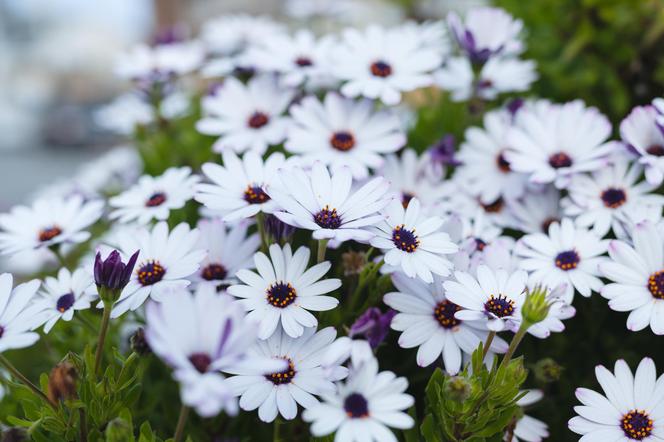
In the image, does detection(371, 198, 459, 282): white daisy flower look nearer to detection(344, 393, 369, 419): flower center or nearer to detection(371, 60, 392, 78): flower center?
detection(344, 393, 369, 419): flower center

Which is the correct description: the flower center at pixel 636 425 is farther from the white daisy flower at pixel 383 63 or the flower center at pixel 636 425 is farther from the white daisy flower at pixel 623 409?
the white daisy flower at pixel 383 63

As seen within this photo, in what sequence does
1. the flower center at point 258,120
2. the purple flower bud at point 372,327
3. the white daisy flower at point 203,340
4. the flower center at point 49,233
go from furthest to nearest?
the flower center at point 258,120 → the flower center at point 49,233 → the purple flower bud at point 372,327 → the white daisy flower at point 203,340

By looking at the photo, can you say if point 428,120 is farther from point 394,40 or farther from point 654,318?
point 654,318

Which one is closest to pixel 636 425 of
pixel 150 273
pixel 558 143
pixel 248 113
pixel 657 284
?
pixel 657 284

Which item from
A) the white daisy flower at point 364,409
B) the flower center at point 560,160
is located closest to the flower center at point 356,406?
the white daisy flower at point 364,409

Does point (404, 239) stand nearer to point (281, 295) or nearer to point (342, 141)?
point (281, 295)

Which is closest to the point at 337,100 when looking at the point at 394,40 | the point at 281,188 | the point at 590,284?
the point at 394,40

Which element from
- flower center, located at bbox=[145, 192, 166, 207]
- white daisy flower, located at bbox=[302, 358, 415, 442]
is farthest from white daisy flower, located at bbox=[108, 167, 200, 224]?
white daisy flower, located at bbox=[302, 358, 415, 442]
